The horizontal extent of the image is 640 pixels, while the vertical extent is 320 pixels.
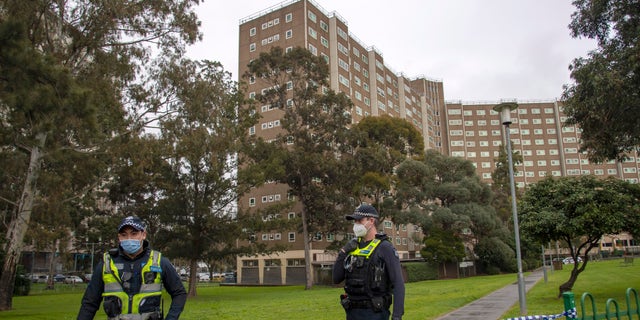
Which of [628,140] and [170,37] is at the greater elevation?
[170,37]

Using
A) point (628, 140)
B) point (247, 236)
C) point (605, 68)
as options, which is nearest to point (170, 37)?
point (247, 236)

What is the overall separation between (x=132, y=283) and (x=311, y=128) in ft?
130

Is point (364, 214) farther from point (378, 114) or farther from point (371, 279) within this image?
point (378, 114)

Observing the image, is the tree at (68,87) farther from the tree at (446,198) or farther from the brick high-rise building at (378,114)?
the tree at (446,198)

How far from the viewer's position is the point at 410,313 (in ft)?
53.7

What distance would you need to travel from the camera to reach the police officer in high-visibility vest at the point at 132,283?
4.46 meters

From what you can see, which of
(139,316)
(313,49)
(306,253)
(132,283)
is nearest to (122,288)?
(132,283)

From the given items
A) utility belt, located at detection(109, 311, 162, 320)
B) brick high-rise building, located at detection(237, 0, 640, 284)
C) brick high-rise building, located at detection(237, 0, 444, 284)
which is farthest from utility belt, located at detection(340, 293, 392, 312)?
brick high-rise building, located at detection(237, 0, 444, 284)

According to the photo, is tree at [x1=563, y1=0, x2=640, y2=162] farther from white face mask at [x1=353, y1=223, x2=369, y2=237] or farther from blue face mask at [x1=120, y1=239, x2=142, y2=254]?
blue face mask at [x1=120, y1=239, x2=142, y2=254]

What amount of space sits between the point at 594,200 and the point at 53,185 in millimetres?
22736

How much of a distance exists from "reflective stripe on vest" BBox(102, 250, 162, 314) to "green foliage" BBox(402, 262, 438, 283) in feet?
150

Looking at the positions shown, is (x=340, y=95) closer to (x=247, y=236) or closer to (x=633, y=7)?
(x=247, y=236)

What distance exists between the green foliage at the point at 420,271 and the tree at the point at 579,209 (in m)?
30.9

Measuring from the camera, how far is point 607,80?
52.5 ft
